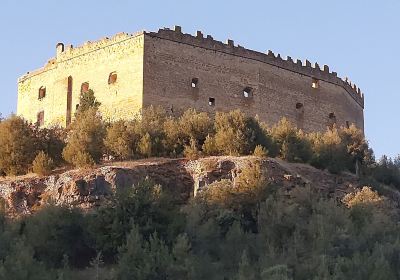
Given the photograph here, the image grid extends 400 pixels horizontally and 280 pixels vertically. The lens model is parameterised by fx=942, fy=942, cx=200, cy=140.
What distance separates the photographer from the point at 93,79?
35250mm

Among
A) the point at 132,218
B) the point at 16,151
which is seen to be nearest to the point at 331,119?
the point at 16,151

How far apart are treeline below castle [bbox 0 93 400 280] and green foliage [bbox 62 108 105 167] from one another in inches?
1.7

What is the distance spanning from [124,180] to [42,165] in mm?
2948

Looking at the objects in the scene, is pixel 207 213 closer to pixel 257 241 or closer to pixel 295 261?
pixel 257 241

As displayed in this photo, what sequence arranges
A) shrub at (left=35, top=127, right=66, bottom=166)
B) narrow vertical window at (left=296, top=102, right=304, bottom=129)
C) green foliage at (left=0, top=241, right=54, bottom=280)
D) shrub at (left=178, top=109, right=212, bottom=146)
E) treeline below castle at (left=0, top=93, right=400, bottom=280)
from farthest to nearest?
narrow vertical window at (left=296, top=102, right=304, bottom=129) → shrub at (left=178, top=109, right=212, bottom=146) → shrub at (left=35, top=127, right=66, bottom=166) → treeline below castle at (left=0, top=93, right=400, bottom=280) → green foliage at (left=0, top=241, right=54, bottom=280)

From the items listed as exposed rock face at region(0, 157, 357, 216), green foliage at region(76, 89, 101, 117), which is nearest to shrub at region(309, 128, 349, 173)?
exposed rock face at region(0, 157, 357, 216)

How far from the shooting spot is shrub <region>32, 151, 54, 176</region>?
90.0 feet

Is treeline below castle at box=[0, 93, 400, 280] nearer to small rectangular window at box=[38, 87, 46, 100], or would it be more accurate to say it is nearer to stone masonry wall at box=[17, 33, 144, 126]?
stone masonry wall at box=[17, 33, 144, 126]

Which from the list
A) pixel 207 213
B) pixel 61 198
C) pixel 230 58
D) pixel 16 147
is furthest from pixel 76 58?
pixel 207 213

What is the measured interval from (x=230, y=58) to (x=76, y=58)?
19.5 feet

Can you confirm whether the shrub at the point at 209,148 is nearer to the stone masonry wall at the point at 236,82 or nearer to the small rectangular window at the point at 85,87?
the stone masonry wall at the point at 236,82

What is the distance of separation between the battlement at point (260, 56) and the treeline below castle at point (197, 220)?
518cm

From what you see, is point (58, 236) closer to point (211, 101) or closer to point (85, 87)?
point (211, 101)

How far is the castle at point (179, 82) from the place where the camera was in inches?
1321
